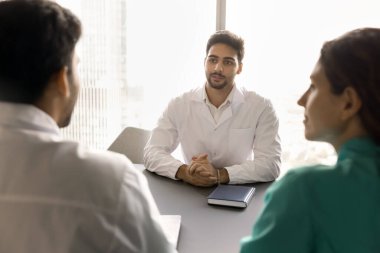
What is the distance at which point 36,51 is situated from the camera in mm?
894

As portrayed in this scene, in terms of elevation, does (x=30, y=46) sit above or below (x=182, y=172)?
above

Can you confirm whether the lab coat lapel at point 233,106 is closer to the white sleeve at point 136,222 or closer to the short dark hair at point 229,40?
the short dark hair at point 229,40

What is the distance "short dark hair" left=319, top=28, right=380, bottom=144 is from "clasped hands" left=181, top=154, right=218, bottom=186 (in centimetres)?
109

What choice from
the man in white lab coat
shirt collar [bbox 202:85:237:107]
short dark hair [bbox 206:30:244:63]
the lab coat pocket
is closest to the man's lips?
the man in white lab coat

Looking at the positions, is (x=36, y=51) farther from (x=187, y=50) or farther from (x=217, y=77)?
(x=187, y=50)

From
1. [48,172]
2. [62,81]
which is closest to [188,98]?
[62,81]

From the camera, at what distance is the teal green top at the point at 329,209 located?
87 cm

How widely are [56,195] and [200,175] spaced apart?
3.87 ft

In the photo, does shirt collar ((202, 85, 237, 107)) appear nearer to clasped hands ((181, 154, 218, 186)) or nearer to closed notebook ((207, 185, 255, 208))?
clasped hands ((181, 154, 218, 186))

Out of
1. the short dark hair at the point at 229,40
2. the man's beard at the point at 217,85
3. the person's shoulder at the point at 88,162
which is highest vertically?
the person's shoulder at the point at 88,162

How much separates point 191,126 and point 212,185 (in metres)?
0.75

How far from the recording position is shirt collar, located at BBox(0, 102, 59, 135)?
89cm

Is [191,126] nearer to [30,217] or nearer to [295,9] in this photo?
[295,9]

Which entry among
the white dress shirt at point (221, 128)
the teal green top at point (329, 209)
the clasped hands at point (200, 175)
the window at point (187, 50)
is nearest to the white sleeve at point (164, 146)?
the white dress shirt at point (221, 128)
